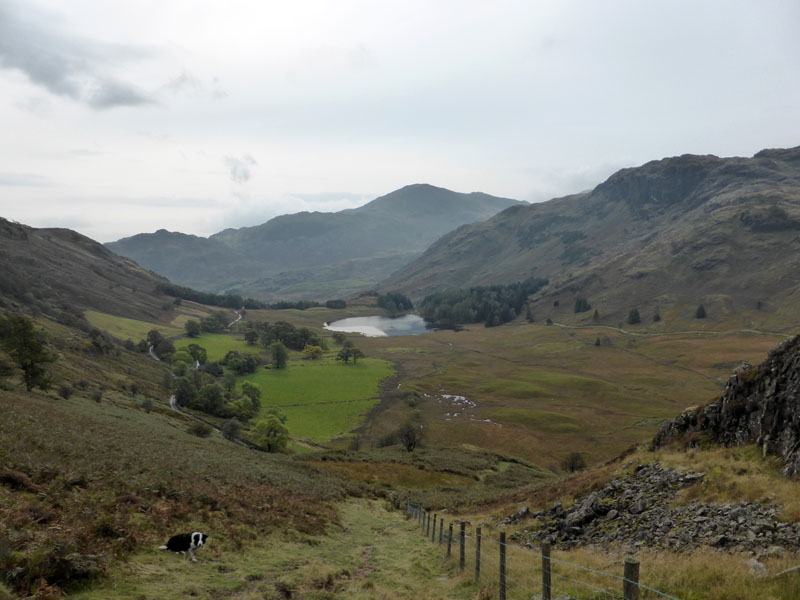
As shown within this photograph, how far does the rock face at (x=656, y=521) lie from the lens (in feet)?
52.4

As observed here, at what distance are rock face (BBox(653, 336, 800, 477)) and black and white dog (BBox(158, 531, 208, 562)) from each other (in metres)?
25.4

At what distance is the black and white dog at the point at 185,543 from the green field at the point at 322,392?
89.7 m

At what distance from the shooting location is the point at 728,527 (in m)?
17.2

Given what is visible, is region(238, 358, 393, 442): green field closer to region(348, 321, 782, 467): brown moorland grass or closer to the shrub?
region(348, 321, 782, 467): brown moorland grass

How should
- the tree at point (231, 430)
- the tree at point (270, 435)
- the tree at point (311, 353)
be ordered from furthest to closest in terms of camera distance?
1. the tree at point (311, 353)
2. the tree at point (231, 430)
3. the tree at point (270, 435)

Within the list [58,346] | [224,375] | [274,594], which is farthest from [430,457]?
[224,375]

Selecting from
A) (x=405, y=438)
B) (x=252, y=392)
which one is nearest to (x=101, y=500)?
(x=405, y=438)

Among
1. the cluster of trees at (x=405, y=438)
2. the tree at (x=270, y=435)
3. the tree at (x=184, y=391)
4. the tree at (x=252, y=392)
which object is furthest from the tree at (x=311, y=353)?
the tree at (x=270, y=435)

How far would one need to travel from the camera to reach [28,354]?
57969 millimetres

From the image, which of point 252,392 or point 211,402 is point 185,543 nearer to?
point 211,402

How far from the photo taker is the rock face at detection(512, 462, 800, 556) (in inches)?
629

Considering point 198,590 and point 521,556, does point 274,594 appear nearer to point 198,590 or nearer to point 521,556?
point 198,590

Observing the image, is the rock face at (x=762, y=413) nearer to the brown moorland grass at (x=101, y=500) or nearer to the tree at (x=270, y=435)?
the brown moorland grass at (x=101, y=500)

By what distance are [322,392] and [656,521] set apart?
12894 centimetres
